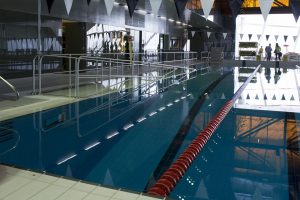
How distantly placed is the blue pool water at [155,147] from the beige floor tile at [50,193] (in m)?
0.49

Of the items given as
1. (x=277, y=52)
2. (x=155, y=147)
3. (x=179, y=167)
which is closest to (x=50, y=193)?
(x=179, y=167)

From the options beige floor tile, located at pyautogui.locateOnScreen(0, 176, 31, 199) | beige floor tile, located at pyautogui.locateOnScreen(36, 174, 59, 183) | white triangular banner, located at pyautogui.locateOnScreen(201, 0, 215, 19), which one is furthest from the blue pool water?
white triangular banner, located at pyautogui.locateOnScreen(201, 0, 215, 19)

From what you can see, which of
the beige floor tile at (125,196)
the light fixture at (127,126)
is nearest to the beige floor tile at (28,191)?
the beige floor tile at (125,196)

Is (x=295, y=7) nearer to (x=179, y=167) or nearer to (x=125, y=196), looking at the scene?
(x=179, y=167)

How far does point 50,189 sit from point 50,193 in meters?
0.05

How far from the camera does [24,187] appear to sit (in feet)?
6.44

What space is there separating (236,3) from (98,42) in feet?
17.1

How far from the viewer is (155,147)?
10.7 feet

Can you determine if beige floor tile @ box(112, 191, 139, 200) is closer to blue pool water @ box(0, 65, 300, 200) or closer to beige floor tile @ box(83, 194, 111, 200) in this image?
beige floor tile @ box(83, 194, 111, 200)

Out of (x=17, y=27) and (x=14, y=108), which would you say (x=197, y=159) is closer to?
(x=14, y=108)

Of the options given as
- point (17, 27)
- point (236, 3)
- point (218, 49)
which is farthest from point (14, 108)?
point (218, 49)

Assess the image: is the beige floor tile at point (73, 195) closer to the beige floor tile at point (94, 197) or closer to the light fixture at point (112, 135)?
the beige floor tile at point (94, 197)

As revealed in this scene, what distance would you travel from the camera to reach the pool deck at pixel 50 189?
6.06 feet

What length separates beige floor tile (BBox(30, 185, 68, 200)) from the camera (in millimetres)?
1842
